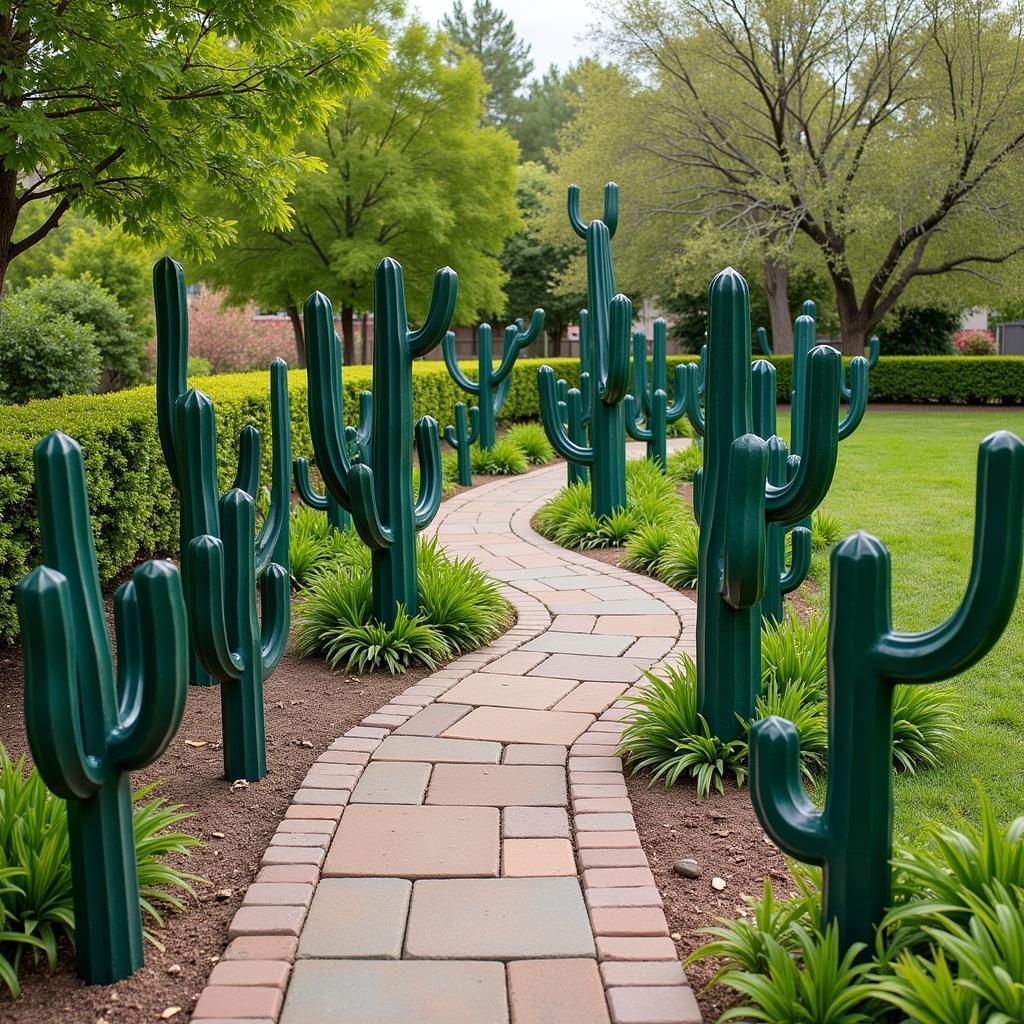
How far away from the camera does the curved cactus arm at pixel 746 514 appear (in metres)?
2.93

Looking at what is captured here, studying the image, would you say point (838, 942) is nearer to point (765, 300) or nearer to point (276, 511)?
point (276, 511)

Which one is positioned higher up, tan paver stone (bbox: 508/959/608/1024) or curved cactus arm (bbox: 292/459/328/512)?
curved cactus arm (bbox: 292/459/328/512)

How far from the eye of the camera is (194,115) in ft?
18.6

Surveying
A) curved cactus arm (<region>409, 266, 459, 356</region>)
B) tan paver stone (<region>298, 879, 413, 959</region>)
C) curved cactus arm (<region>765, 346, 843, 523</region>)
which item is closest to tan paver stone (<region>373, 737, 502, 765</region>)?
tan paver stone (<region>298, 879, 413, 959</region>)

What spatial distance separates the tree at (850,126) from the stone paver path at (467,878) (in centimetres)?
1687

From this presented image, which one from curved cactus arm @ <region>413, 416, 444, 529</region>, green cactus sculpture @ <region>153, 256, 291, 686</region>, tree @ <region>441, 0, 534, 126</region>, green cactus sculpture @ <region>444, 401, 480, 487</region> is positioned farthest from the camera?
tree @ <region>441, 0, 534, 126</region>

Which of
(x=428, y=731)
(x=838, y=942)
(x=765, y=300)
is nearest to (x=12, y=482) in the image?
(x=428, y=731)

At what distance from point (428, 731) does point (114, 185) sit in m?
4.03

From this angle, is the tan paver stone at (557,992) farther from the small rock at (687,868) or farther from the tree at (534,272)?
the tree at (534,272)

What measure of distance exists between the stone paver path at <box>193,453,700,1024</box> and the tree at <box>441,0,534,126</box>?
49.1 metres

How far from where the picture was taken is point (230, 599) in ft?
10.9

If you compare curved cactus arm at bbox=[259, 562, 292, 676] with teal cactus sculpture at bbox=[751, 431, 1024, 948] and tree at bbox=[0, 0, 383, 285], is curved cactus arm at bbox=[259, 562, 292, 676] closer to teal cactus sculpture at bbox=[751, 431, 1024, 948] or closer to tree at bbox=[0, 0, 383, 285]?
teal cactus sculpture at bbox=[751, 431, 1024, 948]

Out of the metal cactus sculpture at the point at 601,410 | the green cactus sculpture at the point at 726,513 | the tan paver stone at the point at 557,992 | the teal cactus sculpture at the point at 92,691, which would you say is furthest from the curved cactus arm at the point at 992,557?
the metal cactus sculpture at the point at 601,410

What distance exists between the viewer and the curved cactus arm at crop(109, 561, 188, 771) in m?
2.17
